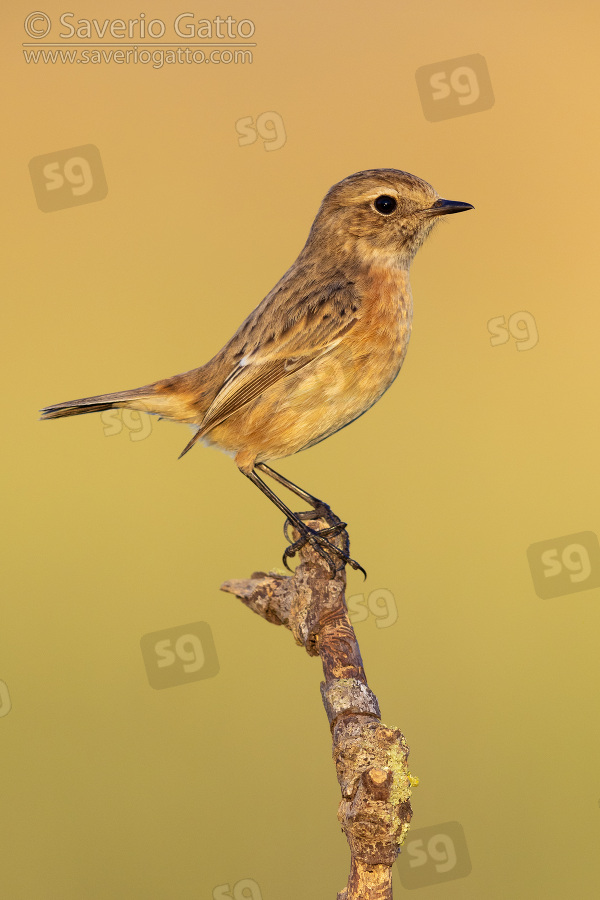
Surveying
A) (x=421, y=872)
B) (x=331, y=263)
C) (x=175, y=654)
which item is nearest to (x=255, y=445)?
(x=331, y=263)

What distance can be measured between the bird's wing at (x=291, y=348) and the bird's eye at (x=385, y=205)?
1.39 ft

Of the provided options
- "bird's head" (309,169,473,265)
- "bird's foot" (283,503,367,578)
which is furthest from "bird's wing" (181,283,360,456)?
"bird's foot" (283,503,367,578)

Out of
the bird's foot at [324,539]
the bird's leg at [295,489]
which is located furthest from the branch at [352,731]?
the bird's leg at [295,489]

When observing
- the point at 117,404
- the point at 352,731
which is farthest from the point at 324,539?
the point at 352,731

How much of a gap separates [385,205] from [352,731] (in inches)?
102

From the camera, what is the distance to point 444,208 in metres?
4.06

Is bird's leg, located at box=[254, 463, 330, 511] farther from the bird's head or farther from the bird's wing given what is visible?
the bird's head

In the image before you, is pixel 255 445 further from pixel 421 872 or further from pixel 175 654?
pixel 421 872

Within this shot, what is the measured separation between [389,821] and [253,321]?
2572 millimetres

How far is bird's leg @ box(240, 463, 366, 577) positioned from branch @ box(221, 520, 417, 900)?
56mm

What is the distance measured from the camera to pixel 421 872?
4.30 m

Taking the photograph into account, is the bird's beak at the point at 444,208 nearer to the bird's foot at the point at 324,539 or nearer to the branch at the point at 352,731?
the bird's foot at the point at 324,539

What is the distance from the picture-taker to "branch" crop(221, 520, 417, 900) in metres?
2.32

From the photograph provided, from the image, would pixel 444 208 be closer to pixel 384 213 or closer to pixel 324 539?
pixel 384 213
